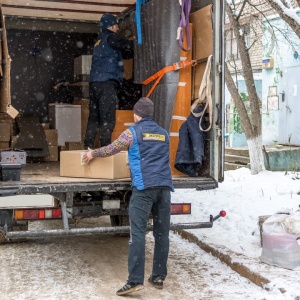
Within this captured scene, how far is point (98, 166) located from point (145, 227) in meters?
0.98

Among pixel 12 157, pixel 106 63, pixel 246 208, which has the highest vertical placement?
pixel 106 63

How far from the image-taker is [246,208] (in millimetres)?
8906

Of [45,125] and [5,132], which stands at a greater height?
[45,125]

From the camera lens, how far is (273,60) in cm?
1923

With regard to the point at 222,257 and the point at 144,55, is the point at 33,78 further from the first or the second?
the point at 222,257

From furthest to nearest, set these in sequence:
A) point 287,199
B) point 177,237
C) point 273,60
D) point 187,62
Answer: point 273,60
point 287,199
point 177,237
point 187,62

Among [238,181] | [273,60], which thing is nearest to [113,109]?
[238,181]

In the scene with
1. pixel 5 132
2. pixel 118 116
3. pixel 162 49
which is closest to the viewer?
pixel 162 49

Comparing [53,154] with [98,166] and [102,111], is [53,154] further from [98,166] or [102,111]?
[98,166]

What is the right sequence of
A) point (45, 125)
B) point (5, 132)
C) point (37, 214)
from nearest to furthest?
point (37, 214), point (5, 132), point (45, 125)

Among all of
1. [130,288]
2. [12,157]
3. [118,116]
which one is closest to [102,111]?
[118,116]

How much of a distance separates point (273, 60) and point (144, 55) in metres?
12.4

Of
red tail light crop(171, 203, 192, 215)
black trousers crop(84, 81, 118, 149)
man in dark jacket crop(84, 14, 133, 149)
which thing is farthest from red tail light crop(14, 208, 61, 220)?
man in dark jacket crop(84, 14, 133, 149)

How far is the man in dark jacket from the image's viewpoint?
298 inches
